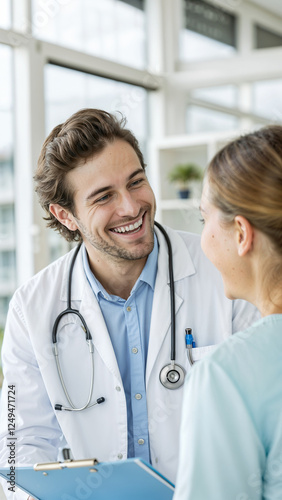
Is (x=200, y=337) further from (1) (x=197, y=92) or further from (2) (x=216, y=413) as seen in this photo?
(1) (x=197, y=92)

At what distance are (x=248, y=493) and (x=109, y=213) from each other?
93cm

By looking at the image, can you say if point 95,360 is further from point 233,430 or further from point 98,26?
point 98,26

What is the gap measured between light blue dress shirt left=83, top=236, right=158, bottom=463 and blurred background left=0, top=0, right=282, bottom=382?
1.67 m

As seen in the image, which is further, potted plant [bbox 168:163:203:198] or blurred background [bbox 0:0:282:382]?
potted plant [bbox 168:163:203:198]

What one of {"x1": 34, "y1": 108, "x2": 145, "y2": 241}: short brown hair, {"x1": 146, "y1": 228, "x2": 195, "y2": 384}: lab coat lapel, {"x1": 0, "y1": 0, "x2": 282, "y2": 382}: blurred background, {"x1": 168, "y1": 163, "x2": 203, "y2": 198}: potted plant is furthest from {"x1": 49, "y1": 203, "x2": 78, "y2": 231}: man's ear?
{"x1": 168, "y1": 163, "x2": 203, "y2": 198}: potted plant

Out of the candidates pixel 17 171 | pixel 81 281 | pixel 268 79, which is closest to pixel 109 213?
pixel 81 281

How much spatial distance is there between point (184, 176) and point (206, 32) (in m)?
1.09

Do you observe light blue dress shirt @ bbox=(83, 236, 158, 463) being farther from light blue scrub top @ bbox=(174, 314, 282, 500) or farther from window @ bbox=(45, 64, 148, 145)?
window @ bbox=(45, 64, 148, 145)

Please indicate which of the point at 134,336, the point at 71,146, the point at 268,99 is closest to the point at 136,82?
the point at 268,99

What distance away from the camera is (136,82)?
4.11 metres

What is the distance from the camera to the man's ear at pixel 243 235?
985 millimetres

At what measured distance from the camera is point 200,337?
1.58 m

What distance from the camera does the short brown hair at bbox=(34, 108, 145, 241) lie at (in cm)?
164

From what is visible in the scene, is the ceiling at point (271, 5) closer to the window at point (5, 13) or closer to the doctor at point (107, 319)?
the window at point (5, 13)
